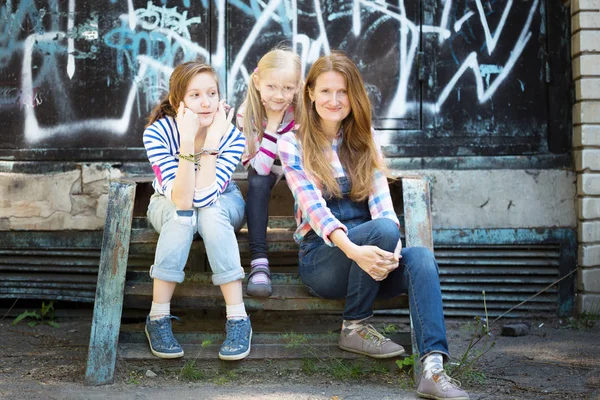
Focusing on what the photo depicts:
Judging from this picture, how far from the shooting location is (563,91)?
4.86 m

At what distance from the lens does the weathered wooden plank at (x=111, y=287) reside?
3.30m

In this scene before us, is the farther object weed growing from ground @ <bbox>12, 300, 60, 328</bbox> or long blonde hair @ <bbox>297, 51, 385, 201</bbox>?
weed growing from ground @ <bbox>12, 300, 60, 328</bbox>

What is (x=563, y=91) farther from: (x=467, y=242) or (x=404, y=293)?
(x=404, y=293)

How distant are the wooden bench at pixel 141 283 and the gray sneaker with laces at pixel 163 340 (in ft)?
0.53

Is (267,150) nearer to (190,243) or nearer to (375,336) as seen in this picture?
(190,243)

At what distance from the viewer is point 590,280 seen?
4.73m

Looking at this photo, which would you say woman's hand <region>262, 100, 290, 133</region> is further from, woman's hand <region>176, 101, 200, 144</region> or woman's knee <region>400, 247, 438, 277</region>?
woman's knee <region>400, 247, 438, 277</region>

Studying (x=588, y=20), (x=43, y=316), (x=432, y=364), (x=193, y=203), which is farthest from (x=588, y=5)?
(x=43, y=316)

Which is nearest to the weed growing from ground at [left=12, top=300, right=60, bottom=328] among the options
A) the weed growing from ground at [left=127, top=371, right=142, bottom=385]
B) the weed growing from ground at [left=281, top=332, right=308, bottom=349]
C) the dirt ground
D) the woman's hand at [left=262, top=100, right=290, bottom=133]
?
the dirt ground

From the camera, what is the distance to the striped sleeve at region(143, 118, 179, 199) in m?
3.49

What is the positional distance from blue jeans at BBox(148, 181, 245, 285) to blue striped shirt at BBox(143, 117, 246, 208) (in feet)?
0.25

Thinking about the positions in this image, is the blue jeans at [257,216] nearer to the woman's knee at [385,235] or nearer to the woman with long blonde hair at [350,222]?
the woman with long blonde hair at [350,222]

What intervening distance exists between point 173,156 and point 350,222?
0.95 metres

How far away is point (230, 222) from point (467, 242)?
6.37 feet
